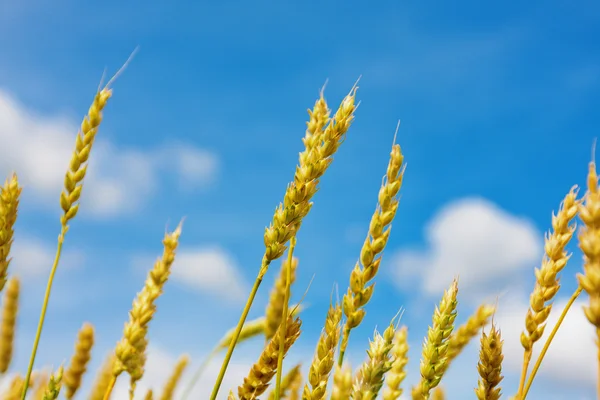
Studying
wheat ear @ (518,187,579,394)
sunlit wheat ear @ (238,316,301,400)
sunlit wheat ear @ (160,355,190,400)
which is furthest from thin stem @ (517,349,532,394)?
sunlit wheat ear @ (160,355,190,400)

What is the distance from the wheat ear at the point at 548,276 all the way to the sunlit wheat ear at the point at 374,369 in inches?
26.7

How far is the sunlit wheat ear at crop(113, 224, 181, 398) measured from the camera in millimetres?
2900

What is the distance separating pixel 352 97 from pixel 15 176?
5.62 feet

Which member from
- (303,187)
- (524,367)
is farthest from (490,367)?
(303,187)

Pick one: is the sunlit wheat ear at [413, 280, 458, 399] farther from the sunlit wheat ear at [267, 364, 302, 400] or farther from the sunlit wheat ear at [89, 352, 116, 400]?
the sunlit wheat ear at [89, 352, 116, 400]

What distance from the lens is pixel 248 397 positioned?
2.44 meters

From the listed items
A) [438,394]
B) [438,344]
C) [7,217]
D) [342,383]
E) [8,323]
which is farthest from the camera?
[8,323]

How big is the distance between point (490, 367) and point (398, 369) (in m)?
0.43

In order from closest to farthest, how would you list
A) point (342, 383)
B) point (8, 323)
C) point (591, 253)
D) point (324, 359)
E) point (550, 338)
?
point (342, 383) < point (591, 253) < point (324, 359) < point (550, 338) < point (8, 323)

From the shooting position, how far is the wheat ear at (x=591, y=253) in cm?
172

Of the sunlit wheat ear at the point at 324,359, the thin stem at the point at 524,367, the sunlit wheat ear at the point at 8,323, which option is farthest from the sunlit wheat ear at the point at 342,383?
the sunlit wheat ear at the point at 8,323

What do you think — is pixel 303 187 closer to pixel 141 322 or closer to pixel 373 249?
pixel 373 249

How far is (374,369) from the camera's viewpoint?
1.96 meters

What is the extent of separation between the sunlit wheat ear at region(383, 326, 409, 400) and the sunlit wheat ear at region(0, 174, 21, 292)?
1813 millimetres
